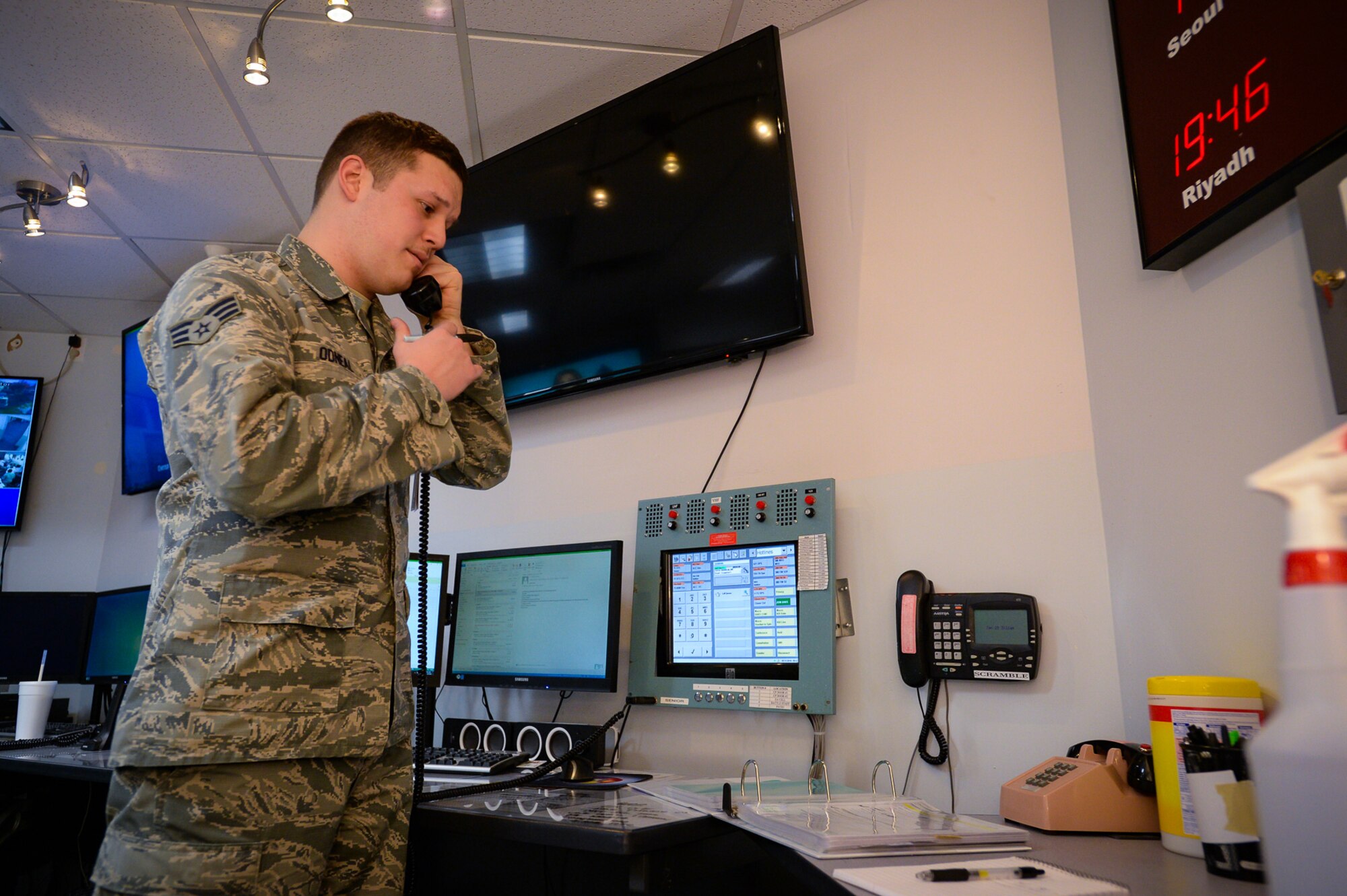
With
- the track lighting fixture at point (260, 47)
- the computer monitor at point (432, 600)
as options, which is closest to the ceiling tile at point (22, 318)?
the track lighting fixture at point (260, 47)

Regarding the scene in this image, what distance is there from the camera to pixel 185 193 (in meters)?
3.01

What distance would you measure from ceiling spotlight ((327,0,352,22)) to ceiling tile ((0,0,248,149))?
56 centimetres

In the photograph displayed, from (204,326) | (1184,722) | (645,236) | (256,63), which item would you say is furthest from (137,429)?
(1184,722)

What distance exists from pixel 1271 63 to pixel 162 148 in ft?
9.72

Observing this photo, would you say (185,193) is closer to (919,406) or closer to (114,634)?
(114,634)

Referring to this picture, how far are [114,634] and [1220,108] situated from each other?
353 centimetres

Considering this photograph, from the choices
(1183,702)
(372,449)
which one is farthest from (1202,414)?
(372,449)

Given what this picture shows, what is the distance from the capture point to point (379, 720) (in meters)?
1.11

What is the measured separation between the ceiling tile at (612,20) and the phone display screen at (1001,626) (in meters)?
1.60

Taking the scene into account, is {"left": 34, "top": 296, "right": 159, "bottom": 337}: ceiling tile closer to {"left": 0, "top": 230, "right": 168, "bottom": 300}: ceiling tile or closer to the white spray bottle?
{"left": 0, "top": 230, "right": 168, "bottom": 300}: ceiling tile

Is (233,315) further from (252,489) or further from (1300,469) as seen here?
(1300,469)

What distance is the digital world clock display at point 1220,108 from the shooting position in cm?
110

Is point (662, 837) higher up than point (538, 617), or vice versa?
point (538, 617)

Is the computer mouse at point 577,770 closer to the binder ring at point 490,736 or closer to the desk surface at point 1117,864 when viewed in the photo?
the binder ring at point 490,736
